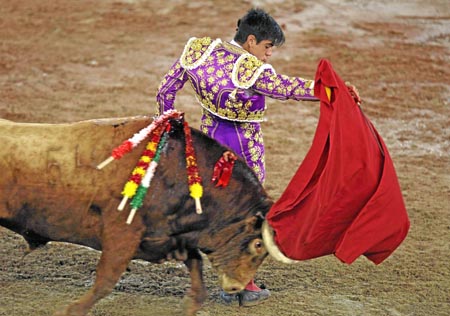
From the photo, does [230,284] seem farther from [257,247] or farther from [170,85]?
[170,85]

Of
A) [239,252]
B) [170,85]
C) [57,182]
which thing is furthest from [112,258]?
[170,85]

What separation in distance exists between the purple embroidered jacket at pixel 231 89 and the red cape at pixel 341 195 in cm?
26

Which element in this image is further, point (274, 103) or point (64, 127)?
point (274, 103)

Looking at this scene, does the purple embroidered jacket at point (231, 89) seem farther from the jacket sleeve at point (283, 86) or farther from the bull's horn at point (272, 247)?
the bull's horn at point (272, 247)

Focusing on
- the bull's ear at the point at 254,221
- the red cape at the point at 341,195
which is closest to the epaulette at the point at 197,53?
the red cape at the point at 341,195

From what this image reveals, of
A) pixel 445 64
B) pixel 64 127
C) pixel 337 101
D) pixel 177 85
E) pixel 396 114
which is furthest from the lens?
pixel 445 64

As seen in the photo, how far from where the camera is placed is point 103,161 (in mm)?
4859

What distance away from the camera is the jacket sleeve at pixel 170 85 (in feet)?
17.8

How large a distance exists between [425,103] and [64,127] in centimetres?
659

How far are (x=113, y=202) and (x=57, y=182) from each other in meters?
0.32

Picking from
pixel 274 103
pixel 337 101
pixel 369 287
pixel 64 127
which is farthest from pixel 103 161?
pixel 274 103

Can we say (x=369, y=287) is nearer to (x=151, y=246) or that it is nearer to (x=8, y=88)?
(x=151, y=246)

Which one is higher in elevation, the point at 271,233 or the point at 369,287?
the point at 271,233

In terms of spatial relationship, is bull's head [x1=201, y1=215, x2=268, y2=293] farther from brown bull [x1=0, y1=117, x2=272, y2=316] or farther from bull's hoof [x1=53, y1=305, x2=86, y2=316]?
bull's hoof [x1=53, y1=305, x2=86, y2=316]
